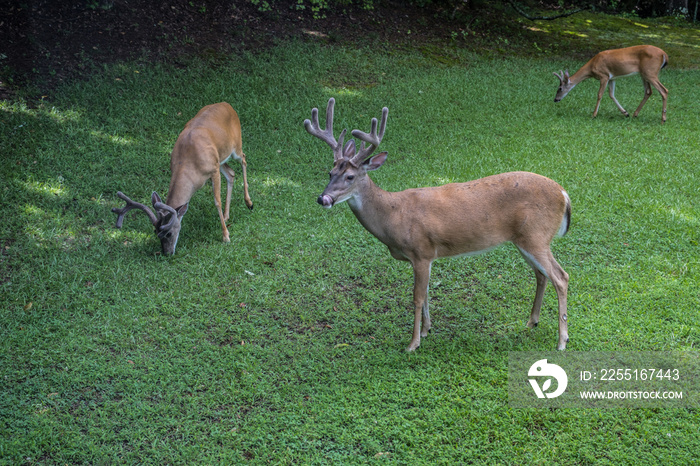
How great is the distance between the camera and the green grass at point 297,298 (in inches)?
158

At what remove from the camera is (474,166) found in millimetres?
8484

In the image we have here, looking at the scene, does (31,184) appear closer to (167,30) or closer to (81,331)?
(81,331)

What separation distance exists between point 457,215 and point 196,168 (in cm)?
350

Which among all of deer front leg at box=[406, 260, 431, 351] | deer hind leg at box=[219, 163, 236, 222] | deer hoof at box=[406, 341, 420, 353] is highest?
deer front leg at box=[406, 260, 431, 351]

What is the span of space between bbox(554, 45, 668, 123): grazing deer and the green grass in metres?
0.99

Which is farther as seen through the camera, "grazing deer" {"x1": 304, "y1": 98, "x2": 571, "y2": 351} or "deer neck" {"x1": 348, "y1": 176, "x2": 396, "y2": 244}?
"deer neck" {"x1": 348, "y1": 176, "x2": 396, "y2": 244}

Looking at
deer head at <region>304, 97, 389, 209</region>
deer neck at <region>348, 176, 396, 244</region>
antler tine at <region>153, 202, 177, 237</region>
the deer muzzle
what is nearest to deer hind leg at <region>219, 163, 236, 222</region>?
antler tine at <region>153, 202, 177, 237</region>

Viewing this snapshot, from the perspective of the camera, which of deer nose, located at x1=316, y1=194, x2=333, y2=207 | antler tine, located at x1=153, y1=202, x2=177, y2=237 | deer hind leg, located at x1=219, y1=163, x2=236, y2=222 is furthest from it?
deer hind leg, located at x1=219, y1=163, x2=236, y2=222

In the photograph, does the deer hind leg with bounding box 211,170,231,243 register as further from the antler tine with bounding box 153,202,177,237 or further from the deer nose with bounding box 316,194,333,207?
the deer nose with bounding box 316,194,333,207

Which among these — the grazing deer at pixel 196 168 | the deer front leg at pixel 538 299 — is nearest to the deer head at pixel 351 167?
the deer front leg at pixel 538 299

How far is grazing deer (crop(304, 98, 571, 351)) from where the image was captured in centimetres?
461

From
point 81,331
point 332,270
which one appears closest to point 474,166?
point 332,270

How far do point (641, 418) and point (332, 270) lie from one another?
320 cm

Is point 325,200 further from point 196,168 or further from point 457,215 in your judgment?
point 196,168
